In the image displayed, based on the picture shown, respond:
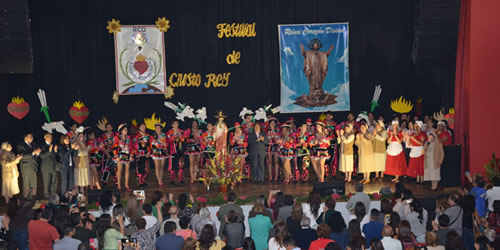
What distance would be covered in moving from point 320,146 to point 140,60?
17.2ft

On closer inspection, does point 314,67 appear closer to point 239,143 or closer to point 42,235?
point 239,143

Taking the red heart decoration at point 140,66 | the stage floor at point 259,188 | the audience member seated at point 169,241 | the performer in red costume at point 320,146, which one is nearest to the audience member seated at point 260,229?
the audience member seated at point 169,241

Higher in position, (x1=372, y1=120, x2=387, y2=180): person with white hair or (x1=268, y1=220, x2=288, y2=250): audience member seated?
(x1=372, y1=120, x2=387, y2=180): person with white hair

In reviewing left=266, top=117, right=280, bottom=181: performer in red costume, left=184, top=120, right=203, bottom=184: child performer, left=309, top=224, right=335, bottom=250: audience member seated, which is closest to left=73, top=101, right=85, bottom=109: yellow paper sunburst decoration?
left=184, top=120, right=203, bottom=184: child performer

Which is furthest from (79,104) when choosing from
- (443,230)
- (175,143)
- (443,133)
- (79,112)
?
(443,230)

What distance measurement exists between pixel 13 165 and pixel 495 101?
929 centimetres

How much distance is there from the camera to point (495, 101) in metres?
13.2

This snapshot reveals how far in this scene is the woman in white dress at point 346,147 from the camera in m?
14.1

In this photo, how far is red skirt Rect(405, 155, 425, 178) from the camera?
45.8 ft

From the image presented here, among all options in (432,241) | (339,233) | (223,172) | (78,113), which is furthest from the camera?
(78,113)

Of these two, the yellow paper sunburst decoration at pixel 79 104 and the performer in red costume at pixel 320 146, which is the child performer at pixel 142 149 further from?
the performer in red costume at pixel 320 146

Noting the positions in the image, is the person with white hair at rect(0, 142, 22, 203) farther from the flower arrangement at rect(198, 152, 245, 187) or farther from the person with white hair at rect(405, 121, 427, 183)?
the person with white hair at rect(405, 121, 427, 183)

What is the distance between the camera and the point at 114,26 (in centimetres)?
1652

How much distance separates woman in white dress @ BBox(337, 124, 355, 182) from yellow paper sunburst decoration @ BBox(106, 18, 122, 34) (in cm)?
601
